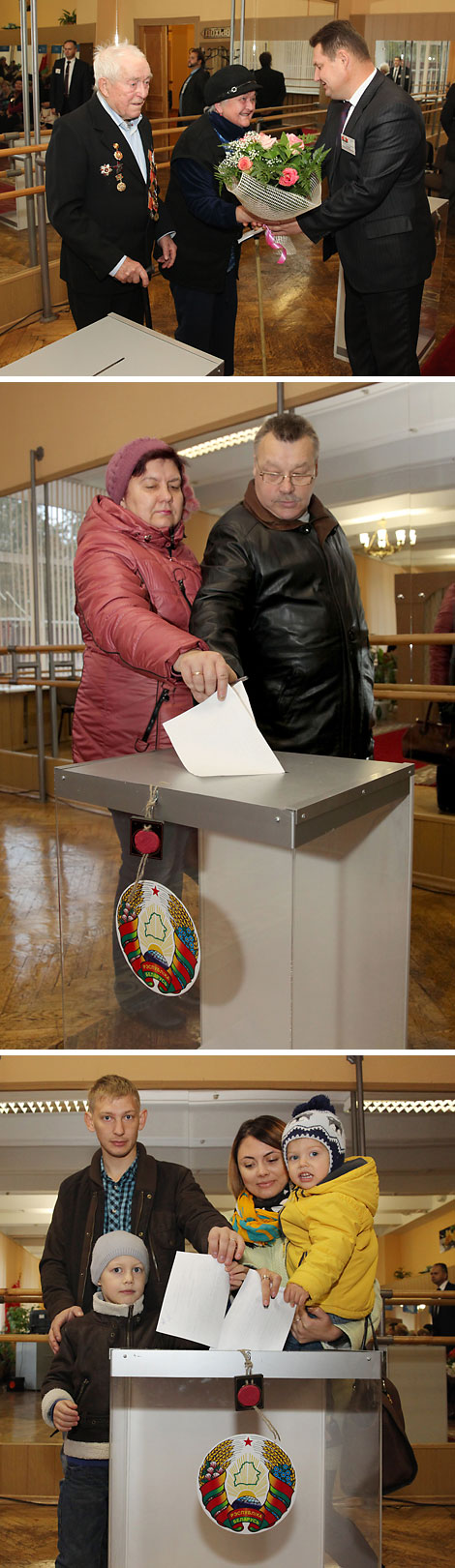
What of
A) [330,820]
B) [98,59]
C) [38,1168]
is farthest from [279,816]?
[98,59]

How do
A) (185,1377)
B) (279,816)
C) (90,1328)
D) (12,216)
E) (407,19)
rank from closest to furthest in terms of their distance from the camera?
1. (279,816)
2. (185,1377)
3. (90,1328)
4. (407,19)
5. (12,216)

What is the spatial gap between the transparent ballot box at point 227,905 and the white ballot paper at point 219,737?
4 centimetres

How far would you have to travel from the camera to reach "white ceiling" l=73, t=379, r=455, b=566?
9.97 feet

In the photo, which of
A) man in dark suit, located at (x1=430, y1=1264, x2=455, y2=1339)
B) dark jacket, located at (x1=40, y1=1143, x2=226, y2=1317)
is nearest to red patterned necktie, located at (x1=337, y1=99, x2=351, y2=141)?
dark jacket, located at (x1=40, y1=1143, x2=226, y2=1317)

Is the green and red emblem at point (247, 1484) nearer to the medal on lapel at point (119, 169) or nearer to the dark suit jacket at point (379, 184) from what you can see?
the dark suit jacket at point (379, 184)

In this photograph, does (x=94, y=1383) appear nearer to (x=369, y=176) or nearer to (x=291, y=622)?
(x=291, y=622)

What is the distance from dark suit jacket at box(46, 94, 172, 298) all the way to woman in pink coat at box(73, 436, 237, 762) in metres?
1.02

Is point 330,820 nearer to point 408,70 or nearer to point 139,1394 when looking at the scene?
point 139,1394

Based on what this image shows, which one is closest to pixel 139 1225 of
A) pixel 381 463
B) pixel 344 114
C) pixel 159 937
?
pixel 159 937

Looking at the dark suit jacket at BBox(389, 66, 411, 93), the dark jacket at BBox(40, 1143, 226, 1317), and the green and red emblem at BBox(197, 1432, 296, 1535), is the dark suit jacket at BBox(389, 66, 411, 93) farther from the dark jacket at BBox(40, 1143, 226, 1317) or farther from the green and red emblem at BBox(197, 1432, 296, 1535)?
the green and red emblem at BBox(197, 1432, 296, 1535)

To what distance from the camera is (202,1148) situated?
2594 millimetres

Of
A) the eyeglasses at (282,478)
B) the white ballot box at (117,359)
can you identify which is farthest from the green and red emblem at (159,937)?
the white ballot box at (117,359)

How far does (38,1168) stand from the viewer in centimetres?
267

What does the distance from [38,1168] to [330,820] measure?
1558 mm
